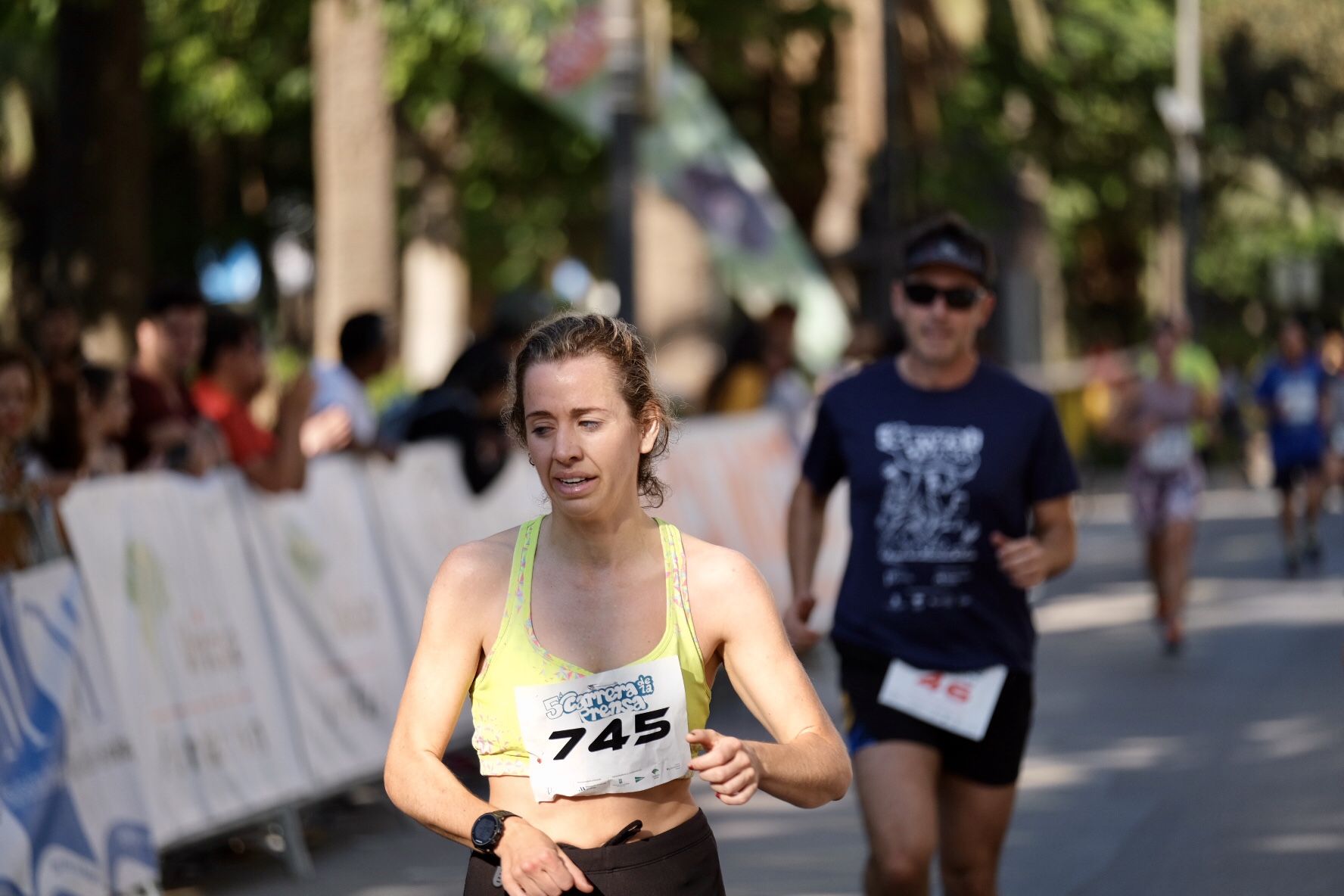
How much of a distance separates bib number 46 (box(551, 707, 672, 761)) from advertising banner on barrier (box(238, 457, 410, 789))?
455 cm

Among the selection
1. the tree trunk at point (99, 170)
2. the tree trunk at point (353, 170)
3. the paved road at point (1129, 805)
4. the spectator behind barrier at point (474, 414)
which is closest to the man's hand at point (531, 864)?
the paved road at point (1129, 805)

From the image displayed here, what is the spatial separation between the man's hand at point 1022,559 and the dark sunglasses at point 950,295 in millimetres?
610

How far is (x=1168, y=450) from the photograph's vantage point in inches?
527

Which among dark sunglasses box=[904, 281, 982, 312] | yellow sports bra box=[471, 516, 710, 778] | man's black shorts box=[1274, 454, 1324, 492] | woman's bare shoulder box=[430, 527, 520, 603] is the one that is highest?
dark sunglasses box=[904, 281, 982, 312]

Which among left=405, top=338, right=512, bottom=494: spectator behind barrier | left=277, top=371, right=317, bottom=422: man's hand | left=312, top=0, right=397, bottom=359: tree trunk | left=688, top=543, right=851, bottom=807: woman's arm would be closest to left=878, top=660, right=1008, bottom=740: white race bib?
left=688, top=543, right=851, bottom=807: woman's arm

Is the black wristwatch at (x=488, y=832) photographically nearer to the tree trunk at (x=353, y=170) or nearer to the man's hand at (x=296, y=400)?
the man's hand at (x=296, y=400)

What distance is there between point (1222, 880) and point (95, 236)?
766 centimetres

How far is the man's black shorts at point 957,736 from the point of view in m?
5.40

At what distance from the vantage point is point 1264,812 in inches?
331

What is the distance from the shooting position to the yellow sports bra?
343 centimetres

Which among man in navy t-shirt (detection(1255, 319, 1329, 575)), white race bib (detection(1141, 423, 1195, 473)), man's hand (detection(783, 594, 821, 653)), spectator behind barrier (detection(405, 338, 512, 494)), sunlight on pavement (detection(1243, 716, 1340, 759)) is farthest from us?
man in navy t-shirt (detection(1255, 319, 1329, 575))

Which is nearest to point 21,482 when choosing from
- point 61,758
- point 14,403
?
point 14,403

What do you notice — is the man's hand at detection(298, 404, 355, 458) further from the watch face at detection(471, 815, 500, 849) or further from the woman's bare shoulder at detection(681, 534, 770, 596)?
the watch face at detection(471, 815, 500, 849)

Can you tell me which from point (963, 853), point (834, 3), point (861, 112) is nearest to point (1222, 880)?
point (963, 853)
